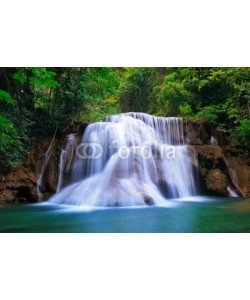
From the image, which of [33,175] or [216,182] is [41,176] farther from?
[216,182]

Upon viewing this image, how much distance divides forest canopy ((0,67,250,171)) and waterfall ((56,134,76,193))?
0.64 m

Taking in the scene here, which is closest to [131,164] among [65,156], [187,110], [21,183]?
[65,156]

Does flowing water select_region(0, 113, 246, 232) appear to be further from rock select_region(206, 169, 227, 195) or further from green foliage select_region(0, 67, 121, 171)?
green foliage select_region(0, 67, 121, 171)

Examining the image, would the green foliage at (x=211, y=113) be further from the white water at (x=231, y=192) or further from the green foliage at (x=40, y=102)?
the green foliage at (x=40, y=102)

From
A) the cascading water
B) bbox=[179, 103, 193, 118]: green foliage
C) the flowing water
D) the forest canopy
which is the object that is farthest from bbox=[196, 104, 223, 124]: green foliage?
the cascading water

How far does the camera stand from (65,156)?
8484 millimetres

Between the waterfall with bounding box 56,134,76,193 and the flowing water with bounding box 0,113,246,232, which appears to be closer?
the flowing water with bounding box 0,113,246,232

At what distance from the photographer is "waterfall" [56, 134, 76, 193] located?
816cm

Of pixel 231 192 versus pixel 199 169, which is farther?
pixel 199 169

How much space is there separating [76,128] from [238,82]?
16.7 ft

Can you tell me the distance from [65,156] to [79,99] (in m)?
2.02

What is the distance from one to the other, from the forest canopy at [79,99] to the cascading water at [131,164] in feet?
3.95

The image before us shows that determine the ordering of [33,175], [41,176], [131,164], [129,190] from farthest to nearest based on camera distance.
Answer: [41,176] → [33,175] → [131,164] → [129,190]

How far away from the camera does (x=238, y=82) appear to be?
10.1 m
